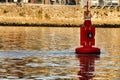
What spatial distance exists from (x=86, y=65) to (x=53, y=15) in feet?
274

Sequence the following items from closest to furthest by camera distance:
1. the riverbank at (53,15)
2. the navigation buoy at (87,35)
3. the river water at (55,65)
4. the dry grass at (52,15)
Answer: the river water at (55,65), the navigation buoy at (87,35), the riverbank at (53,15), the dry grass at (52,15)

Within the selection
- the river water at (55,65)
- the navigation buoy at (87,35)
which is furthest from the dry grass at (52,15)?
the navigation buoy at (87,35)

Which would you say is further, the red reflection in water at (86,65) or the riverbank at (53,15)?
the riverbank at (53,15)

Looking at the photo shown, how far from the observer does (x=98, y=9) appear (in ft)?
398

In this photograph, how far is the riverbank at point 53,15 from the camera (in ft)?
382

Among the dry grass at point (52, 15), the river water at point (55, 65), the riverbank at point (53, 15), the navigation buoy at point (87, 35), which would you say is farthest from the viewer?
the dry grass at point (52, 15)

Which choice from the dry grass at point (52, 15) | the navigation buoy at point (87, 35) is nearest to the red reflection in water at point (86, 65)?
the navigation buoy at point (87, 35)

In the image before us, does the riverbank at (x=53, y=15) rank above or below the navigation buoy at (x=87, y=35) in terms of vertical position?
below

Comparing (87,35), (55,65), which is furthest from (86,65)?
(87,35)

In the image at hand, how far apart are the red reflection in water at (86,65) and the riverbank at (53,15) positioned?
7309cm

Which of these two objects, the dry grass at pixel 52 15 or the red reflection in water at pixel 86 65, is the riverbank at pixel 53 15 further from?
the red reflection in water at pixel 86 65

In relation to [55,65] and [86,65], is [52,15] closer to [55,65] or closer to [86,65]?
[86,65]

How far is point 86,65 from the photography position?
3591cm

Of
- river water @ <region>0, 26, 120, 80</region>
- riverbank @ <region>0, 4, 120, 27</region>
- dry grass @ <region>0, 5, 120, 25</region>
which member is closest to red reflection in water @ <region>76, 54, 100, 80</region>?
river water @ <region>0, 26, 120, 80</region>
